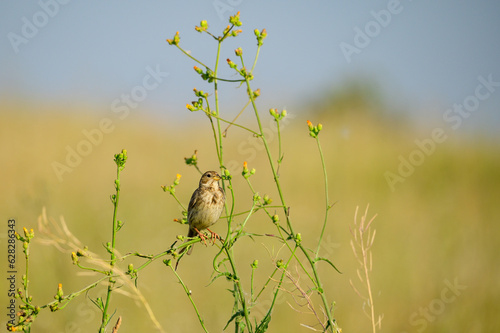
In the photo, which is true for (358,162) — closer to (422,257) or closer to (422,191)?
(422,191)

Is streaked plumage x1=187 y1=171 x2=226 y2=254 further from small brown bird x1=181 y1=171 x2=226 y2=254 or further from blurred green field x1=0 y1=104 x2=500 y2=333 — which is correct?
blurred green field x1=0 y1=104 x2=500 y2=333

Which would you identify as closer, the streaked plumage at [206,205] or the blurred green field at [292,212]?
the streaked plumage at [206,205]

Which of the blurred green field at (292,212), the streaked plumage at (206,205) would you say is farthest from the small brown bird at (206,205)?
the blurred green field at (292,212)

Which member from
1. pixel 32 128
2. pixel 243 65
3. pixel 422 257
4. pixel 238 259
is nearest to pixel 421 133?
pixel 422 257

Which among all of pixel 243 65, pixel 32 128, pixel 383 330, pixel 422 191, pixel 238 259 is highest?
pixel 32 128

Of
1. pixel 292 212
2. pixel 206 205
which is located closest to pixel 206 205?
pixel 206 205

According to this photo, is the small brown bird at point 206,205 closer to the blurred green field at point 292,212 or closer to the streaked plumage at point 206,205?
the streaked plumage at point 206,205

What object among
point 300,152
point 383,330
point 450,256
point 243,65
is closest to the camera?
point 243,65

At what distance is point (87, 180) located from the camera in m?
6.58

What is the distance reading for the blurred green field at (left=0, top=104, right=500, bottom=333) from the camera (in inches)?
177

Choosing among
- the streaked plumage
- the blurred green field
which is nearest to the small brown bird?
the streaked plumage

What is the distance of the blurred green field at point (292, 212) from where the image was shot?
4496 mm

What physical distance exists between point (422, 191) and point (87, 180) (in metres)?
4.20

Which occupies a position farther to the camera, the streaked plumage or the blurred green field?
the blurred green field
